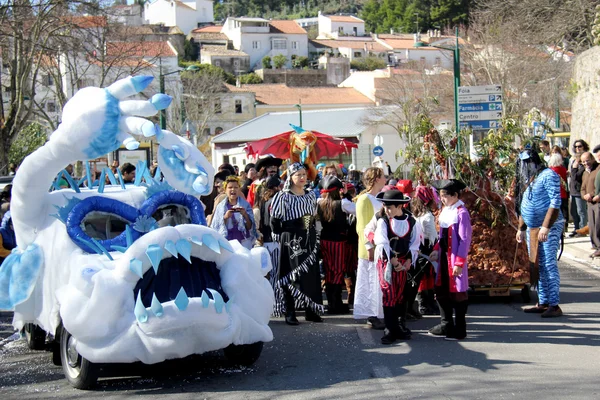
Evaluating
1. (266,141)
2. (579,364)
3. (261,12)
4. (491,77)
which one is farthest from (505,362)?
(261,12)

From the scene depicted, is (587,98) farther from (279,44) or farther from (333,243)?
(279,44)

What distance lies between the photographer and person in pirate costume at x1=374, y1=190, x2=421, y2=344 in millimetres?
8414

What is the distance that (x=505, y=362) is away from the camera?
24.4ft

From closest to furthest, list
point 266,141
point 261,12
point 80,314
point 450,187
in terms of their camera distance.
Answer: point 80,314
point 450,187
point 266,141
point 261,12

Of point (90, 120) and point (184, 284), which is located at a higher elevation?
point (90, 120)

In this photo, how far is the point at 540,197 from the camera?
9.39 metres

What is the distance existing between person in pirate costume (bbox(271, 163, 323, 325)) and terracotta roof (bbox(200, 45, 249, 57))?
96.5m

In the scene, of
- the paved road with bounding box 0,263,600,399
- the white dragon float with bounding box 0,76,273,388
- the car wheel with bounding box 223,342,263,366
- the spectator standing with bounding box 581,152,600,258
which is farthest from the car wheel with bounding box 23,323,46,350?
the spectator standing with bounding box 581,152,600,258

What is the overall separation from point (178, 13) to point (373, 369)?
116m

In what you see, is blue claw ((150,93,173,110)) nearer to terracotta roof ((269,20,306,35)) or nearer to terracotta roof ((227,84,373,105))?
terracotta roof ((227,84,373,105))

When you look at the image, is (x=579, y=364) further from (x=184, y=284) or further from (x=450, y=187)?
(x=184, y=284)

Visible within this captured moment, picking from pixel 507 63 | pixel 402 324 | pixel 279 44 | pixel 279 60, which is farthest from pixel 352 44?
pixel 402 324

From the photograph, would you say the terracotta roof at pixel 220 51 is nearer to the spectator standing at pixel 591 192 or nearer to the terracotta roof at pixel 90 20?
the terracotta roof at pixel 90 20

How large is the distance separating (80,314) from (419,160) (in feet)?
18.8
